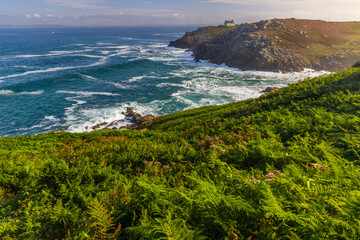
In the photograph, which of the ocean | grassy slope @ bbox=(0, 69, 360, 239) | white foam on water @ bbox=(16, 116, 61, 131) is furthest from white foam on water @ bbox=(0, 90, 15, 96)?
grassy slope @ bbox=(0, 69, 360, 239)

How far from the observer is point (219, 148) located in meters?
7.76

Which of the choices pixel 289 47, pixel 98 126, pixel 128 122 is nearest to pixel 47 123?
pixel 98 126

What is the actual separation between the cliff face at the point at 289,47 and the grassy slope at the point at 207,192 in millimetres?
64336

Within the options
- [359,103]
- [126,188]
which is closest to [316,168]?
[126,188]

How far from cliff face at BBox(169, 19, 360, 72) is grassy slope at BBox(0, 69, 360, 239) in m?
64.3

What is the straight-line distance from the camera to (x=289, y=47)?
246 ft

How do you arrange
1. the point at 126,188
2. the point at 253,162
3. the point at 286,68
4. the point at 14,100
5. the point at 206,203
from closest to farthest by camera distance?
the point at 206,203, the point at 126,188, the point at 253,162, the point at 14,100, the point at 286,68

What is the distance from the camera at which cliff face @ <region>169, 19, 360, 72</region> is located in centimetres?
6425

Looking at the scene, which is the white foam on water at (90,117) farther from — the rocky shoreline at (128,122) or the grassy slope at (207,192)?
the grassy slope at (207,192)

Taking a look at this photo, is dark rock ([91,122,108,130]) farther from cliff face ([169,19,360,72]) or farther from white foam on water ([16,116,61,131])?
cliff face ([169,19,360,72])

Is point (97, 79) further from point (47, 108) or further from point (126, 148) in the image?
point (126, 148)

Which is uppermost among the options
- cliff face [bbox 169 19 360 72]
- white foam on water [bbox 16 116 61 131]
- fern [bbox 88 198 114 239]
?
cliff face [bbox 169 19 360 72]

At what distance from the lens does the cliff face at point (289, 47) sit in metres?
64.2

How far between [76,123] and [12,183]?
26978mm
